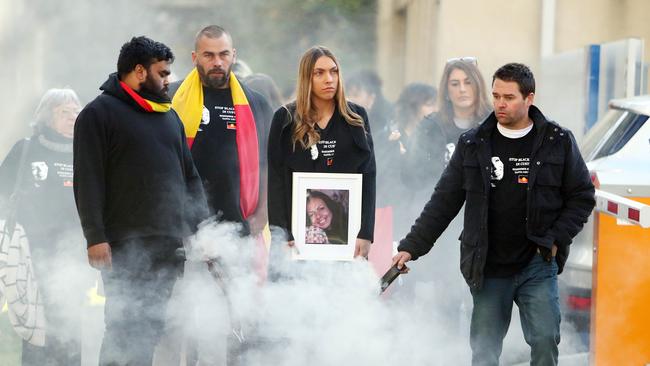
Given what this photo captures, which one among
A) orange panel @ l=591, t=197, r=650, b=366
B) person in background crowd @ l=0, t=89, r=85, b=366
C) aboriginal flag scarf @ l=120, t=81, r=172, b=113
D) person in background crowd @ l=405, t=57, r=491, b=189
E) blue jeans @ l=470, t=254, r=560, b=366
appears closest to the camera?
blue jeans @ l=470, t=254, r=560, b=366

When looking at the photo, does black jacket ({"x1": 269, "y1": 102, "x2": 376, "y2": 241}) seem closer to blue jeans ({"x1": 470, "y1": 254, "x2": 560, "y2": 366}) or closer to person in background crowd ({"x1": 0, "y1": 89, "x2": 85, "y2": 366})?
blue jeans ({"x1": 470, "y1": 254, "x2": 560, "y2": 366})

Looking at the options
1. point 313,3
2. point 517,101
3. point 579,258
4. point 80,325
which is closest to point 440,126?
point 579,258

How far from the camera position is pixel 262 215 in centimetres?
645

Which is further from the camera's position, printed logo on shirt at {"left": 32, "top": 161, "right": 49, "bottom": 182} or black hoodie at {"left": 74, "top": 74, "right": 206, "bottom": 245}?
printed logo on shirt at {"left": 32, "top": 161, "right": 49, "bottom": 182}

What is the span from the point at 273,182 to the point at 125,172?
909 mm

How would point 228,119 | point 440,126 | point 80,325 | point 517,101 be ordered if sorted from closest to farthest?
point 517,101
point 228,119
point 80,325
point 440,126

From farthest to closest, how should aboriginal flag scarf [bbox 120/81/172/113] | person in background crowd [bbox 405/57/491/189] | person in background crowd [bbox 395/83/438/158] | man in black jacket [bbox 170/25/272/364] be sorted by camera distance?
person in background crowd [bbox 395/83/438/158]
person in background crowd [bbox 405/57/491/189]
man in black jacket [bbox 170/25/272/364]
aboriginal flag scarf [bbox 120/81/172/113]

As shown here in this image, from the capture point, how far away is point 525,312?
539 cm

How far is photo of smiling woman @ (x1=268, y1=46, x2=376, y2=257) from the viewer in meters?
6.07

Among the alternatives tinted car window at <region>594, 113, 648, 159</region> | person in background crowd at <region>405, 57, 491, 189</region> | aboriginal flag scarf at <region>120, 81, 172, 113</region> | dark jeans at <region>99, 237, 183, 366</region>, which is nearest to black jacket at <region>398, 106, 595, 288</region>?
tinted car window at <region>594, 113, 648, 159</region>

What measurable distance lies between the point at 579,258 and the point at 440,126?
135 centimetres

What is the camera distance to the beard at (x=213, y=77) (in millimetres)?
6324

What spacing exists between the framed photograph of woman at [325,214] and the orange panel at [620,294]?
1.27 metres

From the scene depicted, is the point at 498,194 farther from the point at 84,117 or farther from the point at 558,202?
the point at 84,117
